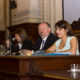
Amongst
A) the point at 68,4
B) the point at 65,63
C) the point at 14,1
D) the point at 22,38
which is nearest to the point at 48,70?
the point at 65,63

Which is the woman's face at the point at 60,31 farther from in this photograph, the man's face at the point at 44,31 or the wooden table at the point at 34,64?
the wooden table at the point at 34,64

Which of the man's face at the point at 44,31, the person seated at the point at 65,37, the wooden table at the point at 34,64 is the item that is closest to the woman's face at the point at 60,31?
the person seated at the point at 65,37

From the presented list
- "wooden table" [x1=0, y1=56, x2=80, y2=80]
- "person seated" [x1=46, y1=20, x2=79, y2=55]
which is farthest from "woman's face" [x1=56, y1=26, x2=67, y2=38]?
"wooden table" [x1=0, y1=56, x2=80, y2=80]

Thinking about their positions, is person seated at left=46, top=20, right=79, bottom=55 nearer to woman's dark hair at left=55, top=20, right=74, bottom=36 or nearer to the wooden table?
woman's dark hair at left=55, top=20, right=74, bottom=36

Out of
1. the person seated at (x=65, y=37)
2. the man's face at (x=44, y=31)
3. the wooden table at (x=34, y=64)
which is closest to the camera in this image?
the wooden table at (x=34, y=64)

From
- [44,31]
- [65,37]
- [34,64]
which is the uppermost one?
[44,31]

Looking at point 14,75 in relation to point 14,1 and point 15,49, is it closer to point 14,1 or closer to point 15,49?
point 15,49

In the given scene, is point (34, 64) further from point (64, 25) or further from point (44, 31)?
point (44, 31)

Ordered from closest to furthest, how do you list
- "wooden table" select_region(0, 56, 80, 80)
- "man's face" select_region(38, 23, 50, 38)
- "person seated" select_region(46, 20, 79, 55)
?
"wooden table" select_region(0, 56, 80, 80) < "person seated" select_region(46, 20, 79, 55) < "man's face" select_region(38, 23, 50, 38)

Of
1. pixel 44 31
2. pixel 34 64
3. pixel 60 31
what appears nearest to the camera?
pixel 34 64

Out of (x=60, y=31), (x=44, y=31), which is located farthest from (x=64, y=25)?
(x=44, y=31)

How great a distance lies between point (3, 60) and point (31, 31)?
3796mm

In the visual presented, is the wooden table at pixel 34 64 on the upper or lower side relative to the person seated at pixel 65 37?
lower

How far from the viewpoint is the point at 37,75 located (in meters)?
2.90
